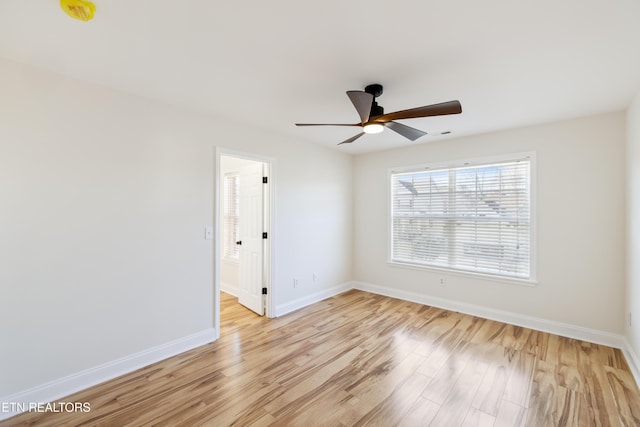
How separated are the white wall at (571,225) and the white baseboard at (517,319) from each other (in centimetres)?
5

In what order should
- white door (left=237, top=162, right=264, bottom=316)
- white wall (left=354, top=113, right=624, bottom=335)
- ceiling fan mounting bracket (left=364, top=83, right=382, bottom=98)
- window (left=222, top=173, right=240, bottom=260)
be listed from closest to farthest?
1. ceiling fan mounting bracket (left=364, top=83, right=382, bottom=98)
2. white wall (left=354, top=113, right=624, bottom=335)
3. white door (left=237, top=162, right=264, bottom=316)
4. window (left=222, top=173, right=240, bottom=260)

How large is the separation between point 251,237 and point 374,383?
2.52 m

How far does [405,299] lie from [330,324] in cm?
160

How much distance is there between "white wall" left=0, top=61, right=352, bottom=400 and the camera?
6.75 ft

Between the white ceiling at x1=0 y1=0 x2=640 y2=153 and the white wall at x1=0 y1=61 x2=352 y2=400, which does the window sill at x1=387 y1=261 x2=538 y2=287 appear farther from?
the white wall at x1=0 y1=61 x2=352 y2=400

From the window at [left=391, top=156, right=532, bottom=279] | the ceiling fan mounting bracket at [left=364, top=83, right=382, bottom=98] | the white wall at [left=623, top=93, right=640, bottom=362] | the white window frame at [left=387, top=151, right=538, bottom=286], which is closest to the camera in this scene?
the ceiling fan mounting bracket at [left=364, top=83, right=382, bottom=98]

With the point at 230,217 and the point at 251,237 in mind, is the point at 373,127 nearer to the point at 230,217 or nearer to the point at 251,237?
the point at 251,237

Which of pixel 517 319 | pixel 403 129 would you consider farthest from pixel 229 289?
pixel 517 319

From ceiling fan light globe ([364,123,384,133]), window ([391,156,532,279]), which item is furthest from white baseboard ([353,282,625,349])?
ceiling fan light globe ([364,123,384,133])

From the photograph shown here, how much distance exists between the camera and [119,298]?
99.0 inches

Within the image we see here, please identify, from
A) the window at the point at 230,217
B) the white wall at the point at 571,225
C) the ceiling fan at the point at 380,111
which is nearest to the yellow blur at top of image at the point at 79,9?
the ceiling fan at the point at 380,111

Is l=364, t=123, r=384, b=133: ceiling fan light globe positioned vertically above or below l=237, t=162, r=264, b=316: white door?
above

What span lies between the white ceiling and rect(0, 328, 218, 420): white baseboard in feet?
8.01

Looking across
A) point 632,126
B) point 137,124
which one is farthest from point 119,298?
point 632,126
